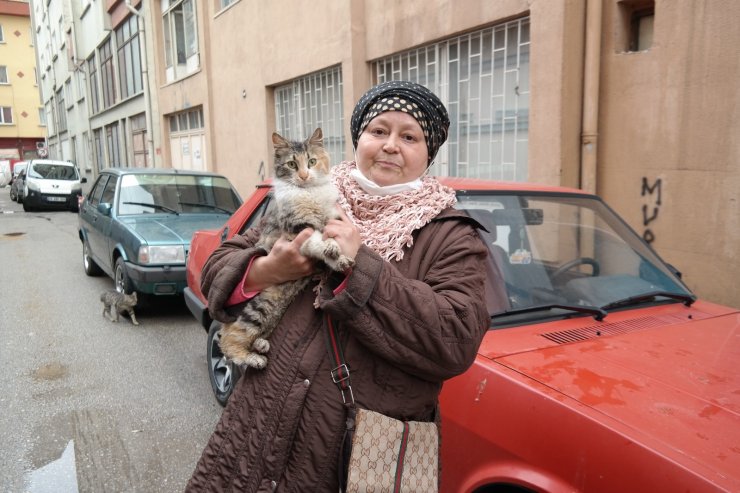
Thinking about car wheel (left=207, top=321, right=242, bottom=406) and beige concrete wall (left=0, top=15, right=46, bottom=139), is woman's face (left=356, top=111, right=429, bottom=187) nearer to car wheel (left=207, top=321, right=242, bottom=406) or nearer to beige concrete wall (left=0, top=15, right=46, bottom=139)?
car wheel (left=207, top=321, right=242, bottom=406)

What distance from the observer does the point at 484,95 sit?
22.7 feet

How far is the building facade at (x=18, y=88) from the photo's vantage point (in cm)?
4587

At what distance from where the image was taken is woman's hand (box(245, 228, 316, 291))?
155 cm

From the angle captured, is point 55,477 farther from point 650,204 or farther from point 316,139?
point 650,204

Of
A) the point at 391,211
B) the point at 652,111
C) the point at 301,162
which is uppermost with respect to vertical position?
the point at 652,111

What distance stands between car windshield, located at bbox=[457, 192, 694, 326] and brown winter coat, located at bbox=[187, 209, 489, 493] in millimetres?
1022

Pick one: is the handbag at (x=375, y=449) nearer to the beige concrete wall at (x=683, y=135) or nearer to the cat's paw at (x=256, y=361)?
the cat's paw at (x=256, y=361)

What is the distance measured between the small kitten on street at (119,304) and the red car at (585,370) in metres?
4.43

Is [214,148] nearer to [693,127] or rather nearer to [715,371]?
[693,127]

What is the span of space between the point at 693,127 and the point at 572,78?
4.36 feet

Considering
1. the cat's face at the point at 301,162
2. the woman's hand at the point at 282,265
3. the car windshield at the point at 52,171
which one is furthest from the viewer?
the car windshield at the point at 52,171

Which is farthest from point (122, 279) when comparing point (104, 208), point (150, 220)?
point (104, 208)

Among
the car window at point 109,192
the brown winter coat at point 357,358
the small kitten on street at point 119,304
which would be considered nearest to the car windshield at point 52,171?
the car window at point 109,192

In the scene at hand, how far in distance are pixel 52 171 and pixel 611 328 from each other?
22.4m
